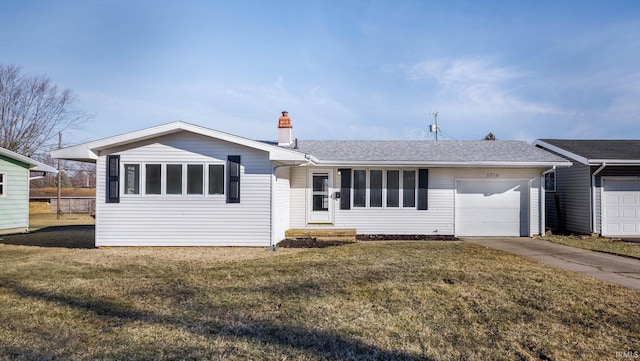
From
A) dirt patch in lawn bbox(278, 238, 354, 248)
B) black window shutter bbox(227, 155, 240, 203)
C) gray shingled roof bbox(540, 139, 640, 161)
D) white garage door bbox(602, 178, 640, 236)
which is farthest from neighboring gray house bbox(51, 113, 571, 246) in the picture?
white garage door bbox(602, 178, 640, 236)

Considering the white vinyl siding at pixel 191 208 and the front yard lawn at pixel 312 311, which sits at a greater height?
the white vinyl siding at pixel 191 208

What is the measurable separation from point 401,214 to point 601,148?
8875 millimetres

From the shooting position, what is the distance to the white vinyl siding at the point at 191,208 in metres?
10.7

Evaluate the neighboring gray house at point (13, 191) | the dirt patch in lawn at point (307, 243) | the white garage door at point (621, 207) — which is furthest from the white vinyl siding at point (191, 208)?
the white garage door at point (621, 207)

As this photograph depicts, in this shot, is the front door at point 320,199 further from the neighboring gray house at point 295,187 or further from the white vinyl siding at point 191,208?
the white vinyl siding at point 191,208

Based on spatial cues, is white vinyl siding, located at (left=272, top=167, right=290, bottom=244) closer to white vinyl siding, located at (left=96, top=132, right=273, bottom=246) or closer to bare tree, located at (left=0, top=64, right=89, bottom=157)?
white vinyl siding, located at (left=96, top=132, right=273, bottom=246)

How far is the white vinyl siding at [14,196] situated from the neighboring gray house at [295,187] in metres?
7.58

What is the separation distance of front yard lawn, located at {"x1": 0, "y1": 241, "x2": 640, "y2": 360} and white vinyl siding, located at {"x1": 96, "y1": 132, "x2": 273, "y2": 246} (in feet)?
6.98

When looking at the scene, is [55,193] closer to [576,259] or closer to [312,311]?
[312,311]

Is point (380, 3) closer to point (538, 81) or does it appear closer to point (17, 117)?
point (538, 81)

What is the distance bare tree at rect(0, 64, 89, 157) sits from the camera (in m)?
30.7

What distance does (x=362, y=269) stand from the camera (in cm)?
771

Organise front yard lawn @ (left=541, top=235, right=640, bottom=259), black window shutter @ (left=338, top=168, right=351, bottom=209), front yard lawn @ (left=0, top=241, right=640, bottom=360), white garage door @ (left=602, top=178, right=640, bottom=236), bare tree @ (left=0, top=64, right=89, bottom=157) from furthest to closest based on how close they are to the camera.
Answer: bare tree @ (left=0, top=64, right=89, bottom=157), white garage door @ (left=602, top=178, right=640, bottom=236), black window shutter @ (left=338, top=168, right=351, bottom=209), front yard lawn @ (left=541, top=235, right=640, bottom=259), front yard lawn @ (left=0, top=241, right=640, bottom=360)

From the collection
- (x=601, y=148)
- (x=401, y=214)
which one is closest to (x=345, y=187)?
(x=401, y=214)
